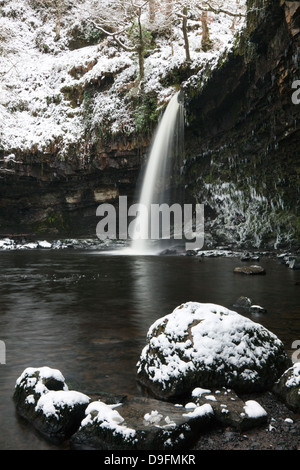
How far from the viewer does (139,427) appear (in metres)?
2.87

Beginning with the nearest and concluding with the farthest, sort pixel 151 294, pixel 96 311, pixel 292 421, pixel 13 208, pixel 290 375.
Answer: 1. pixel 292 421
2. pixel 290 375
3. pixel 96 311
4. pixel 151 294
5. pixel 13 208

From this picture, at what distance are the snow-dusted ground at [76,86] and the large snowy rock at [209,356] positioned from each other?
2389 centimetres

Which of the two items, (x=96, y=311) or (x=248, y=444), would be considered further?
(x=96, y=311)

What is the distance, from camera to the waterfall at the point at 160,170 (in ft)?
78.2

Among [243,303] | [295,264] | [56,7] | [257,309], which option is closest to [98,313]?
[243,303]

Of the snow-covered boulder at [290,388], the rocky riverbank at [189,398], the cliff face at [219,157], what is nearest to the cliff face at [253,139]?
the cliff face at [219,157]

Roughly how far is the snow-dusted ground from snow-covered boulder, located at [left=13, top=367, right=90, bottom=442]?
81.3 feet

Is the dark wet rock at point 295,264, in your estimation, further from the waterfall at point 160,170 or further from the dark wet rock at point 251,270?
the waterfall at point 160,170

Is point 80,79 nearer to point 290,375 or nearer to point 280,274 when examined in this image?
point 280,274

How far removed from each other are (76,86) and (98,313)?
2946 centimetres

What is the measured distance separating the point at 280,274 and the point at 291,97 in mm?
9541

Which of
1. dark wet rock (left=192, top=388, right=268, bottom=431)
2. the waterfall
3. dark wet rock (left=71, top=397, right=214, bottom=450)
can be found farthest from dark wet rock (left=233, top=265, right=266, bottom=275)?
the waterfall

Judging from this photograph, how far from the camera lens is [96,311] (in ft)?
24.1
